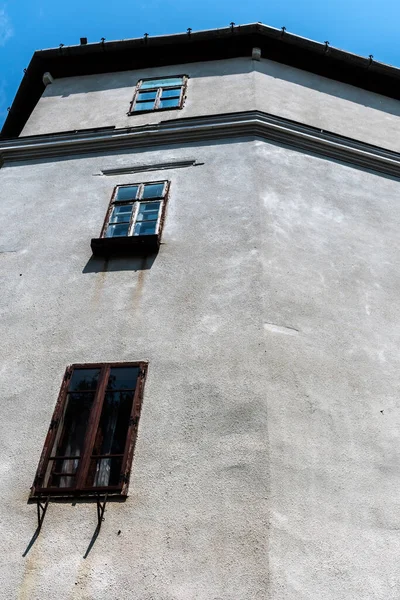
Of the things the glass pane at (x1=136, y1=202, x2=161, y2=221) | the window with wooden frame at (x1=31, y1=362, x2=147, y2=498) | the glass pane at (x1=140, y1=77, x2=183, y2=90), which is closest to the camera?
the window with wooden frame at (x1=31, y1=362, x2=147, y2=498)

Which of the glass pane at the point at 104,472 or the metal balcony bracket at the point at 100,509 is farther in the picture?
the glass pane at the point at 104,472

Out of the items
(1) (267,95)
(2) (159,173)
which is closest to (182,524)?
(2) (159,173)

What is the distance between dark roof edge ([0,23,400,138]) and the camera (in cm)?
1443

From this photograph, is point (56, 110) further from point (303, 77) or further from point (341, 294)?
point (341, 294)

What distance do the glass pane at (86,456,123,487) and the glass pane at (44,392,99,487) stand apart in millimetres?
188

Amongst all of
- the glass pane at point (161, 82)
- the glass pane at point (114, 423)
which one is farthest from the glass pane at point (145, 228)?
the glass pane at point (161, 82)

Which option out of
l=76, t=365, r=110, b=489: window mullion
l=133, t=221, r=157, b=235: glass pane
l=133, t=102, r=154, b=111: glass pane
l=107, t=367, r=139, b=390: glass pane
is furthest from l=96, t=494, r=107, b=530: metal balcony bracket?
l=133, t=102, r=154, b=111: glass pane

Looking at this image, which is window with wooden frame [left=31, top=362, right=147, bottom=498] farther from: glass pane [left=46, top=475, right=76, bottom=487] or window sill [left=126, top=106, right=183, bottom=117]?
window sill [left=126, top=106, right=183, bottom=117]

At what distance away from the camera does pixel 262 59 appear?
14.5 m

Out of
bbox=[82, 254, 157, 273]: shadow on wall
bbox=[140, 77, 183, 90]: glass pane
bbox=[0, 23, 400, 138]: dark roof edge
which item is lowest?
bbox=[82, 254, 157, 273]: shadow on wall

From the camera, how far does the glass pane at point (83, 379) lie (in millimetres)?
7789

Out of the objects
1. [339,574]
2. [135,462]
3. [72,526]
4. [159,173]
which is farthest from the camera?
[159,173]

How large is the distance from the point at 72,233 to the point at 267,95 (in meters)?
5.38

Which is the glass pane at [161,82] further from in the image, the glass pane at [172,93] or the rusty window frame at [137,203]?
the rusty window frame at [137,203]
